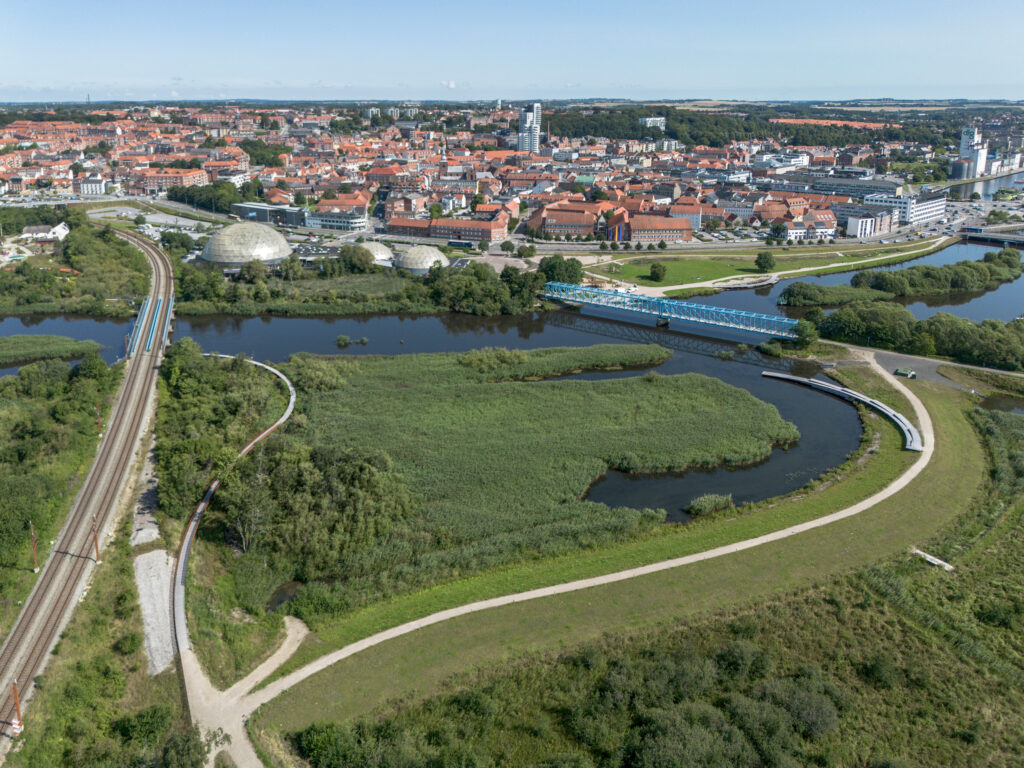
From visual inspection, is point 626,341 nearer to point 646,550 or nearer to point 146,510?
point 646,550

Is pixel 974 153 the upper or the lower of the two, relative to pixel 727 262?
upper

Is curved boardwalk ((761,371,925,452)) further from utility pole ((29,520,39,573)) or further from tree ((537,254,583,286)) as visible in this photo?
utility pole ((29,520,39,573))

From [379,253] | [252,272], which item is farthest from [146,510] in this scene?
[379,253]

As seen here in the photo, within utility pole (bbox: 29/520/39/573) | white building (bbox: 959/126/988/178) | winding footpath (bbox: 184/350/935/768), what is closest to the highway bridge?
white building (bbox: 959/126/988/178)

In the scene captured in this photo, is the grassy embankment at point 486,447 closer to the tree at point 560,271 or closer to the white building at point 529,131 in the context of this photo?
the tree at point 560,271

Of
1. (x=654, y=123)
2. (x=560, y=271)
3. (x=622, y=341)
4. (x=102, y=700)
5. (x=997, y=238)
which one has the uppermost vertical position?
(x=654, y=123)

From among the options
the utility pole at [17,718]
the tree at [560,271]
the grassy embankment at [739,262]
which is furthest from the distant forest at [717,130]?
the utility pole at [17,718]

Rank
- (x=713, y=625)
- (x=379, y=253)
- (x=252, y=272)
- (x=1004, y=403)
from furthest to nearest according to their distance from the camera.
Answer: (x=379, y=253), (x=252, y=272), (x=1004, y=403), (x=713, y=625)
